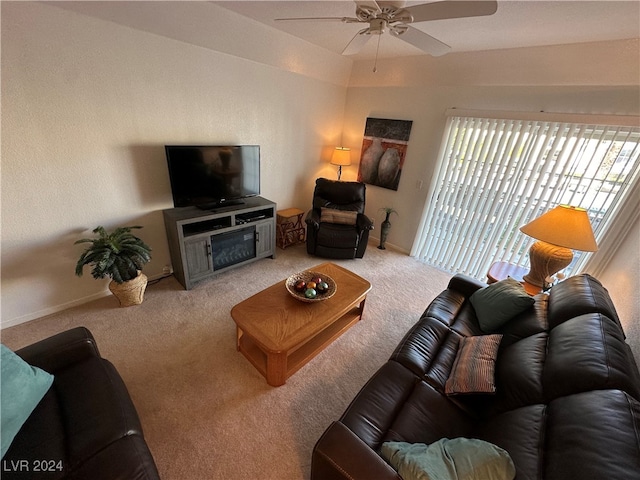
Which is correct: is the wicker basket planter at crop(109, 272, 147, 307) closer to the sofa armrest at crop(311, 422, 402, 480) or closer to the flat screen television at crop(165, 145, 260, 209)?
the flat screen television at crop(165, 145, 260, 209)

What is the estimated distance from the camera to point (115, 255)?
2086 mm

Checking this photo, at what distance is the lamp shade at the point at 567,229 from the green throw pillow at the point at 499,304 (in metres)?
0.45

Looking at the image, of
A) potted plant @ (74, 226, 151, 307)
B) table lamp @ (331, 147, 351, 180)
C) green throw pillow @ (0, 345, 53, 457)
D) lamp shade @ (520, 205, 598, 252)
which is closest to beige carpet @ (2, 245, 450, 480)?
potted plant @ (74, 226, 151, 307)

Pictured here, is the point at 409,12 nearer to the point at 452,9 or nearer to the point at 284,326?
the point at 452,9

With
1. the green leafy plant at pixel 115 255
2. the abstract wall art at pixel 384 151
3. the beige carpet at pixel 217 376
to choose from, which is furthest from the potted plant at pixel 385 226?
the green leafy plant at pixel 115 255

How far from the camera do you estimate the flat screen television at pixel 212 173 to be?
8.03 ft

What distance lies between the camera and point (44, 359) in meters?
1.20

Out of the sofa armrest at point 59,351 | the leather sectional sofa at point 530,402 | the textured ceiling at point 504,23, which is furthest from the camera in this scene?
the textured ceiling at point 504,23

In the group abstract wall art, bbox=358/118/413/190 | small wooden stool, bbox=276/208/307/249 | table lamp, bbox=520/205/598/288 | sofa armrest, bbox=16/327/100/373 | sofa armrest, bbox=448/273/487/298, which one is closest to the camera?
sofa armrest, bbox=16/327/100/373

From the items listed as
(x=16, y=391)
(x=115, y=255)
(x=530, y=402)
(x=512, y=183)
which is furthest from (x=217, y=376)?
(x=512, y=183)

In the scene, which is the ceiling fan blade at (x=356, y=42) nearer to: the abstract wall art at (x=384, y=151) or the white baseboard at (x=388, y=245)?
the abstract wall art at (x=384, y=151)

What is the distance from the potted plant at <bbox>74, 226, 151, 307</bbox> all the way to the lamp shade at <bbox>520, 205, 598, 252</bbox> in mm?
3283

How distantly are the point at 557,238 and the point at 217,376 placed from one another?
8.86ft

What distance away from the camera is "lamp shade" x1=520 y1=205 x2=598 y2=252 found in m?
1.80
